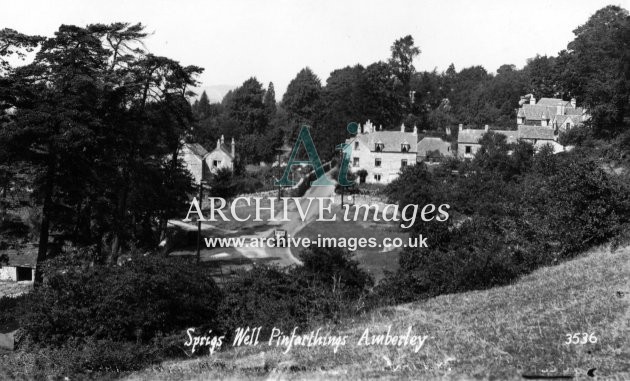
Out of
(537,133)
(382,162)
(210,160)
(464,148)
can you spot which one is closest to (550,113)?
(537,133)

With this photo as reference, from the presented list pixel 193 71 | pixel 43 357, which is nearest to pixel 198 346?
pixel 43 357

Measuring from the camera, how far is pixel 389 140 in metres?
69.9

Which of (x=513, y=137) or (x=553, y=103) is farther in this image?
A: (x=553, y=103)

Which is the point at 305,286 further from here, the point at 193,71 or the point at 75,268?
the point at 193,71

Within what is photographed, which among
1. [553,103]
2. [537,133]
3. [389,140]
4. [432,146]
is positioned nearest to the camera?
[389,140]

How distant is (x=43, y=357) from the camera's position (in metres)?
21.2

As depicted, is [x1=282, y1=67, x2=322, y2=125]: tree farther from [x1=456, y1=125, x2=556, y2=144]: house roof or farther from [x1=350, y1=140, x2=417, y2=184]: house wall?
[x1=350, y1=140, x2=417, y2=184]: house wall

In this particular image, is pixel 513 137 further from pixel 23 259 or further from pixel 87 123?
pixel 87 123

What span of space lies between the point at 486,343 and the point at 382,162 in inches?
2075

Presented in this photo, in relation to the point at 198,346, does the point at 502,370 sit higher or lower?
higher

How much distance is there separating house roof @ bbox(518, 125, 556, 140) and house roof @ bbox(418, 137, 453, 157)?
8275 mm

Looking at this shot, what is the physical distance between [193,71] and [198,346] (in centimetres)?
1819

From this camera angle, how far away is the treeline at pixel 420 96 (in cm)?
4988

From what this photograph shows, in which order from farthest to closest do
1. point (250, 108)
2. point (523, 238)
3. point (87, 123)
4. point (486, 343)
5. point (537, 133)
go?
1. point (250, 108)
2. point (537, 133)
3. point (523, 238)
4. point (87, 123)
5. point (486, 343)
